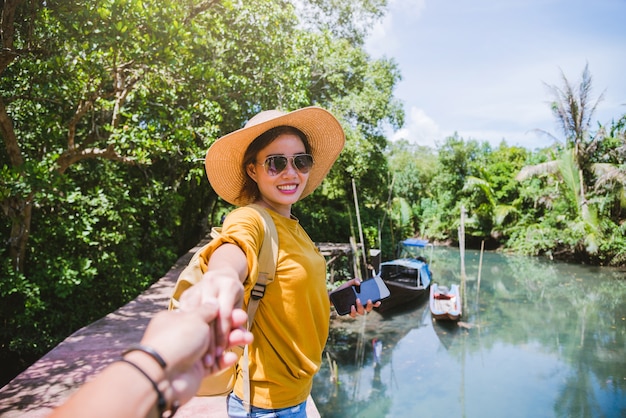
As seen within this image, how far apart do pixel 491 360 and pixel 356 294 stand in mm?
8785

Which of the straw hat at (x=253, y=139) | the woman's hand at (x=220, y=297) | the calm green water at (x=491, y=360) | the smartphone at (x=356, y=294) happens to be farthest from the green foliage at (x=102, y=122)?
the calm green water at (x=491, y=360)

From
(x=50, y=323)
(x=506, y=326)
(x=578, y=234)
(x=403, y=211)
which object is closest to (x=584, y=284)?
(x=578, y=234)

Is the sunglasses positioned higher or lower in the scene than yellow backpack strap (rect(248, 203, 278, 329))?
higher

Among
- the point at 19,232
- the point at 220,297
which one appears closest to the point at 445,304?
the point at 19,232

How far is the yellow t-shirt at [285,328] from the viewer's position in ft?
3.71

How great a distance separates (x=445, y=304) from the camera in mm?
11008

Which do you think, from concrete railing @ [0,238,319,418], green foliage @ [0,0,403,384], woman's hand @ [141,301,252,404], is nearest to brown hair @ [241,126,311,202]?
woman's hand @ [141,301,252,404]

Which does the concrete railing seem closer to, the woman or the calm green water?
the woman

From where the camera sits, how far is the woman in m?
1.05

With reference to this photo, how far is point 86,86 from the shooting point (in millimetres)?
5211

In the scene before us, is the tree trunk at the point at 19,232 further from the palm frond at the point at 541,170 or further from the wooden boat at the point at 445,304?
the palm frond at the point at 541,170

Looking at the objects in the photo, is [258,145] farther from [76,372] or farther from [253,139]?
[76,372]

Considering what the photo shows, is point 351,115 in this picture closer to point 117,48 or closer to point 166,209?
point 166,209

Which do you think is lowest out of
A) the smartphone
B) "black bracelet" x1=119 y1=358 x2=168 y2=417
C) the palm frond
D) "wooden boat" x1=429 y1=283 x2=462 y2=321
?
"wooden boat" x1=429 y1=283 x2=462 y2=321
